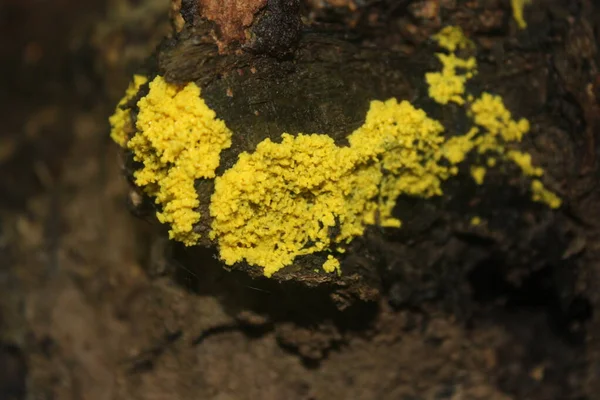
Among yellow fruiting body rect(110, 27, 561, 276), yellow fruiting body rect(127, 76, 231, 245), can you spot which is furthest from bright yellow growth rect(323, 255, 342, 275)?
yellow fruiting body rect(127, 76, 231, 245)

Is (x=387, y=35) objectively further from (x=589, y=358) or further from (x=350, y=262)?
(x=589, y=358)

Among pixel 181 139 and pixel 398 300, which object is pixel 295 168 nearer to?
pixel 181 139

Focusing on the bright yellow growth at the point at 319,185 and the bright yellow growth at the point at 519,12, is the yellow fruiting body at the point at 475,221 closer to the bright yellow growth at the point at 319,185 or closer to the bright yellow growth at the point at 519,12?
the bright yellow growth at the point at 319,185

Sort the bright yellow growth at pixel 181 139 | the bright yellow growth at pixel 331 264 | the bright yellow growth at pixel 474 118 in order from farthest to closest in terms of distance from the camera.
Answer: the bright yellow growth at pixel 474 118 < the bright yellow growth at pixel 331 264 < the bright yellow growth at pixel 181 139

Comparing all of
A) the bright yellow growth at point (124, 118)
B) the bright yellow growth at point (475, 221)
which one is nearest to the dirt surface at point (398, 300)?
the bright yellow growth at point (475, 221)

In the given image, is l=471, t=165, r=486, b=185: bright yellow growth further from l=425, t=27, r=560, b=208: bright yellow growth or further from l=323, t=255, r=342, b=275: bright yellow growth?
l=323, t=255, r=342, b=275: bright yellow growth

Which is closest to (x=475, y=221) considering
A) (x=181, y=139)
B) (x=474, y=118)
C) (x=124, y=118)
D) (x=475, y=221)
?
(x=475, y=221)
